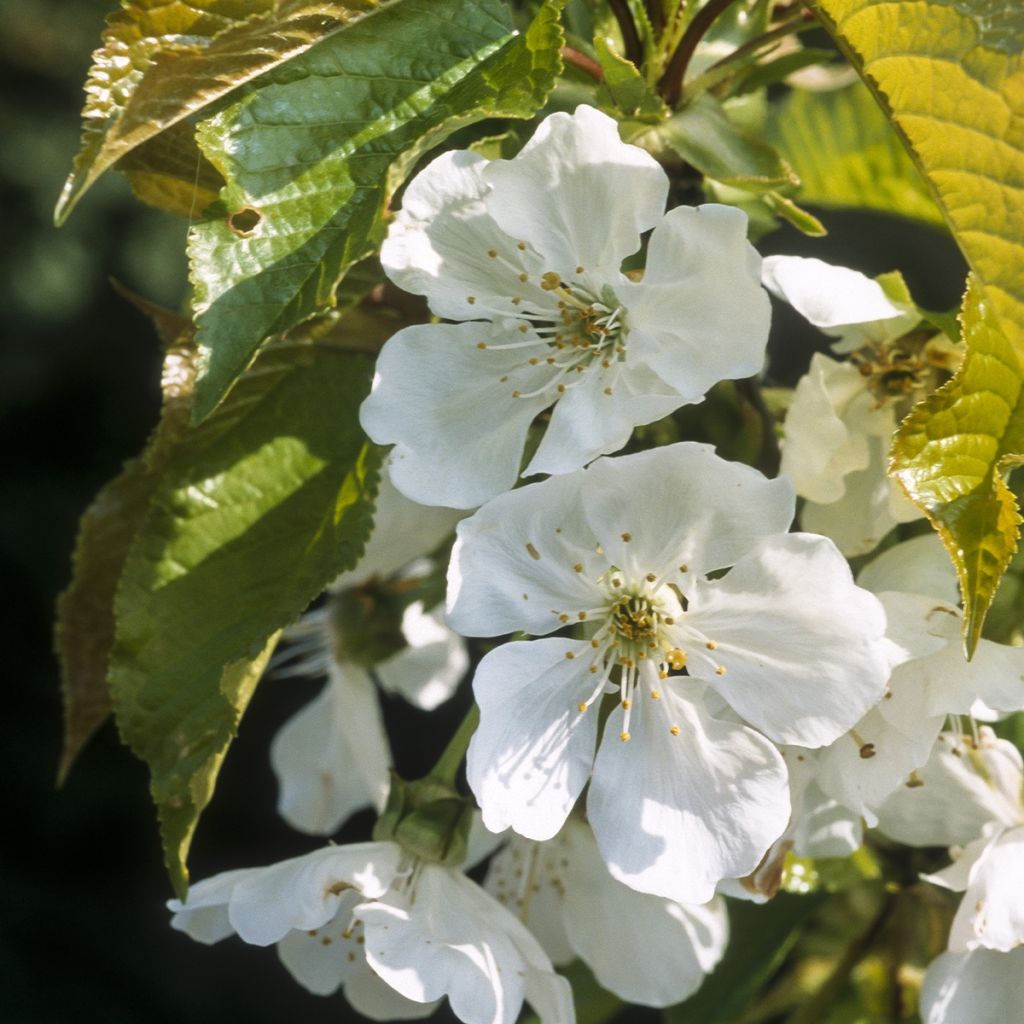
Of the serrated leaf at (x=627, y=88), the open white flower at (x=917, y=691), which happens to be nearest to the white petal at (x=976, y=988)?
the open white flower at (x=917, y=691)

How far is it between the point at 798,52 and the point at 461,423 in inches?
11.2

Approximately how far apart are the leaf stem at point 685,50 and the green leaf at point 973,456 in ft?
0.76

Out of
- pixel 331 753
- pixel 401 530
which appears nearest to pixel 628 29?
pixel 401 530

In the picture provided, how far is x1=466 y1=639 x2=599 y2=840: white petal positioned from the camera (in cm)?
61

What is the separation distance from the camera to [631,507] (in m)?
0.63

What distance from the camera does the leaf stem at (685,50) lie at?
2.23 feet

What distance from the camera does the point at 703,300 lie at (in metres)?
0.62

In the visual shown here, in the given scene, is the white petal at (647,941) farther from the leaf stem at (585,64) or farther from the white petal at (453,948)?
the leaf stem at (585,64)

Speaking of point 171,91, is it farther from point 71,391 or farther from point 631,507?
point 71,391

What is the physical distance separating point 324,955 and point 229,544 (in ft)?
0.92

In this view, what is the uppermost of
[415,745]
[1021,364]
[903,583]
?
[1021,364]

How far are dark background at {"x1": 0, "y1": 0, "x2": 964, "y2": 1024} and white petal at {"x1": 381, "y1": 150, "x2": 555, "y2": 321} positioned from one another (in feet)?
6.52

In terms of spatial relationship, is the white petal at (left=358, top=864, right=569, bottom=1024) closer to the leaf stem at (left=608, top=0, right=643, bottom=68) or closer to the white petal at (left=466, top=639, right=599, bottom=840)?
the white petal at (left=466, top=639, right=599, bottom=840)

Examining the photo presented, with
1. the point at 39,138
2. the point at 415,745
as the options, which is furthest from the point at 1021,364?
the point at 39,138
